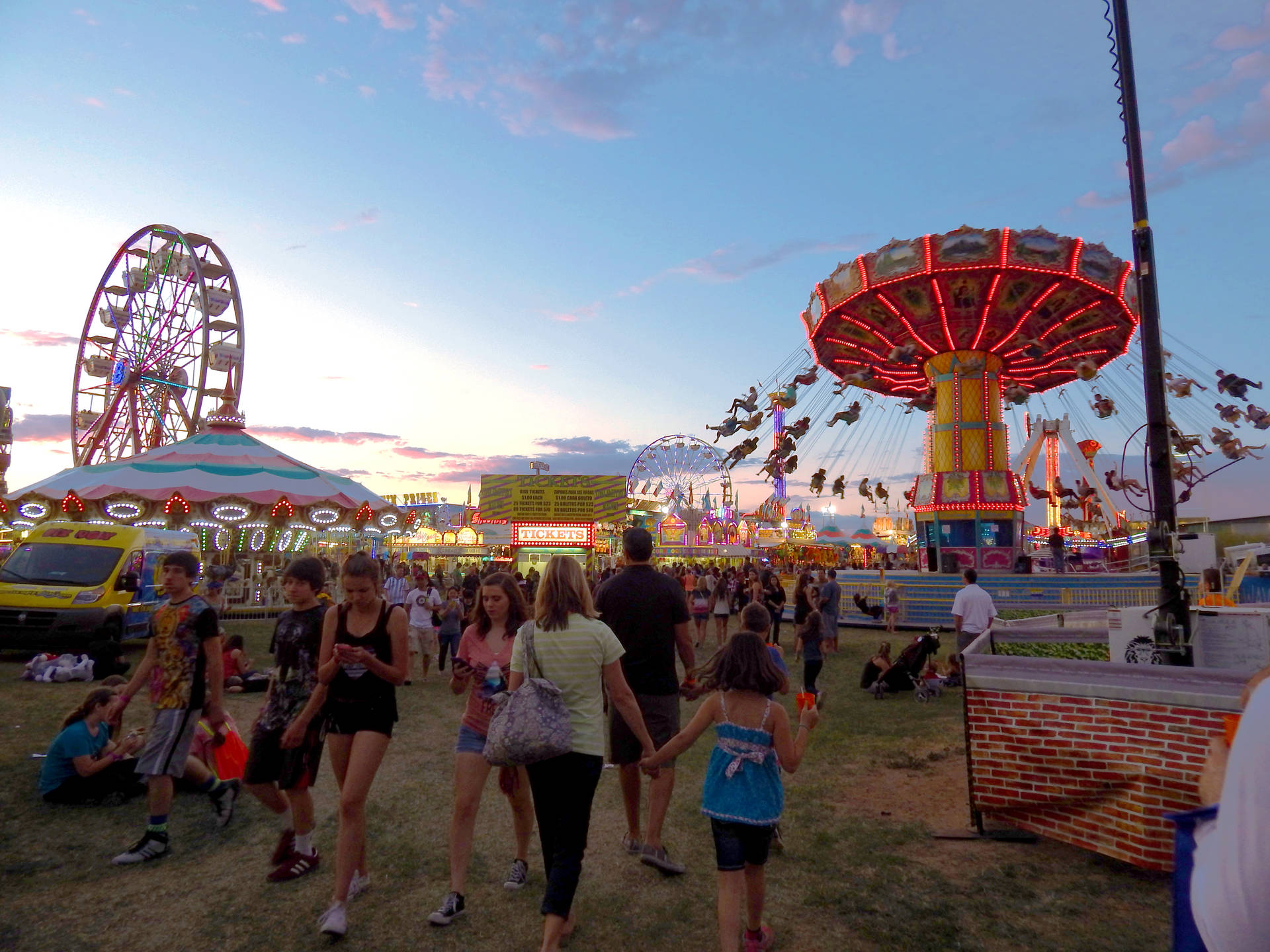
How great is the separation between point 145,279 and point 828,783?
110 ft

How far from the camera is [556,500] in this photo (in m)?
43.5

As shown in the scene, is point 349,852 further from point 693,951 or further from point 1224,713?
point 1224,713

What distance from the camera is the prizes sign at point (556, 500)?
4328cm

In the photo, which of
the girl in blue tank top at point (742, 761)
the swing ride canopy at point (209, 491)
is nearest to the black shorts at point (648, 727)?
the girl in blue tank top at point (742, 761)

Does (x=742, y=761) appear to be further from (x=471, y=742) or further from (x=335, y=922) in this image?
(x=335, y=922)

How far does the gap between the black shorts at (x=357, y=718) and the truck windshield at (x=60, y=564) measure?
999 cm

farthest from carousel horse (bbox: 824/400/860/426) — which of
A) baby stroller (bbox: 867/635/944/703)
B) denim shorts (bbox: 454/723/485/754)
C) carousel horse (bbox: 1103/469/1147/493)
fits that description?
denim shorts (bbox: 454/723/485/754)

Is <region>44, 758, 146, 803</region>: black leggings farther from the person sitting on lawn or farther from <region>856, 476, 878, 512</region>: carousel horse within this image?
<region>856, 476, 878, 512</region>: carousel horse

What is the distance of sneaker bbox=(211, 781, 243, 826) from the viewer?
5133 mm

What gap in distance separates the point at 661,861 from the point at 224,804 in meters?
3.04

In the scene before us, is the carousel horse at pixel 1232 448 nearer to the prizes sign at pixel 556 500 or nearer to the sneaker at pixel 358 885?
the sneaker at pixel 358 885

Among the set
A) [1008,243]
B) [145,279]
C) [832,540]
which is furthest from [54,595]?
[832,540]

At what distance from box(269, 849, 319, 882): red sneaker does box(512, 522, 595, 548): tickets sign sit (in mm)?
38412

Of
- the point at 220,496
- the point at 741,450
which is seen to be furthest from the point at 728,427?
the point at 220,496
